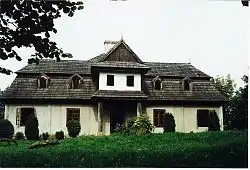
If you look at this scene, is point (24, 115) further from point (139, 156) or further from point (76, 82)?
point (139, 156)

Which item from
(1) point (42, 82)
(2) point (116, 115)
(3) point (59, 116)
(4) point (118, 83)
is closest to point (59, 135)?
(3) point (59, 116)

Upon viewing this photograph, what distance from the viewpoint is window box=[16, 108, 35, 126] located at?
7.59 metres

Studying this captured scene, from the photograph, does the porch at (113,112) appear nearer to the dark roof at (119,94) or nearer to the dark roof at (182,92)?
the dark roof at (119,94)

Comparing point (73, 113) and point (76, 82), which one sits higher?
point (76, 82)

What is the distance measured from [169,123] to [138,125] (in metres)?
0.97

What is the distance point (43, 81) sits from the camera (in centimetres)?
920

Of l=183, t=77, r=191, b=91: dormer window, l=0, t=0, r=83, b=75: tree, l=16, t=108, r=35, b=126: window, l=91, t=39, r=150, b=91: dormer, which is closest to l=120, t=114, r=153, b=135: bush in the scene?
l=183, t=77, r=191, b=91: dormer window

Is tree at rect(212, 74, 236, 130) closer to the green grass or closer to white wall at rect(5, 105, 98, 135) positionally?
the green grass

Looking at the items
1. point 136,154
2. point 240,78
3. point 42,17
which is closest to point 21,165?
point 136,154

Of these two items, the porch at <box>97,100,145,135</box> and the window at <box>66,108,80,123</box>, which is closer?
the porch at <box>97,100,145,135</box>

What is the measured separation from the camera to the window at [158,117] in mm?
8052

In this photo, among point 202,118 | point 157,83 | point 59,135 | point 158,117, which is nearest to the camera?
point 59,135

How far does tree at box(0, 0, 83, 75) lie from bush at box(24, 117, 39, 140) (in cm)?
280

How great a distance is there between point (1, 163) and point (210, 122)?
494 cm
